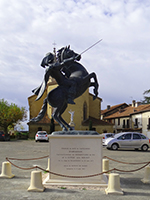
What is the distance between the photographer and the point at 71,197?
19.7 ft

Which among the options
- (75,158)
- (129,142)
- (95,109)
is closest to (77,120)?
(95,109)

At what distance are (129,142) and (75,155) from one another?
12603 mm

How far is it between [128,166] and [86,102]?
111 feet

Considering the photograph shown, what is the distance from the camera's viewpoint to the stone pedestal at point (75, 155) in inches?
285

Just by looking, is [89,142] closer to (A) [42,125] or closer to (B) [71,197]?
(B) [71,197]

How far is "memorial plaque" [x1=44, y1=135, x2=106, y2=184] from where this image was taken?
23.8 ft

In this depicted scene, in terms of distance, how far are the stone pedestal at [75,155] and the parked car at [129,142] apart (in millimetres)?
12134

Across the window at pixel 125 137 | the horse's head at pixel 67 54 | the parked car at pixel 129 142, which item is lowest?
the parked car at pixel 129 142

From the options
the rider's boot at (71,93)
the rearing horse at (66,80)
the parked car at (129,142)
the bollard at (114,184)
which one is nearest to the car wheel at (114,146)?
the parked car at (129,142)

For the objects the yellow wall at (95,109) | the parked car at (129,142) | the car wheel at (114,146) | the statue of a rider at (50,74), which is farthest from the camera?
the yellow wall at (95,109)

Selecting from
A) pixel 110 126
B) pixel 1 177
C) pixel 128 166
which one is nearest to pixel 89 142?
pixel 1 177

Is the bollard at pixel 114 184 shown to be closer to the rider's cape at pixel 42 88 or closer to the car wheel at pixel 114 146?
the rider's cape at pixel 42 88

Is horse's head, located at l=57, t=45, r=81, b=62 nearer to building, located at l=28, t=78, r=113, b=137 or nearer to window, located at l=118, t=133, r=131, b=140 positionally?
window, located at l=118, t=133, r=131, b=140

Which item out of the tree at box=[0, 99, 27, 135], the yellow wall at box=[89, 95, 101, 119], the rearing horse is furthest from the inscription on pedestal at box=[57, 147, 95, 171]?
the yellow wall at box=[89, 95, 101, 119]
